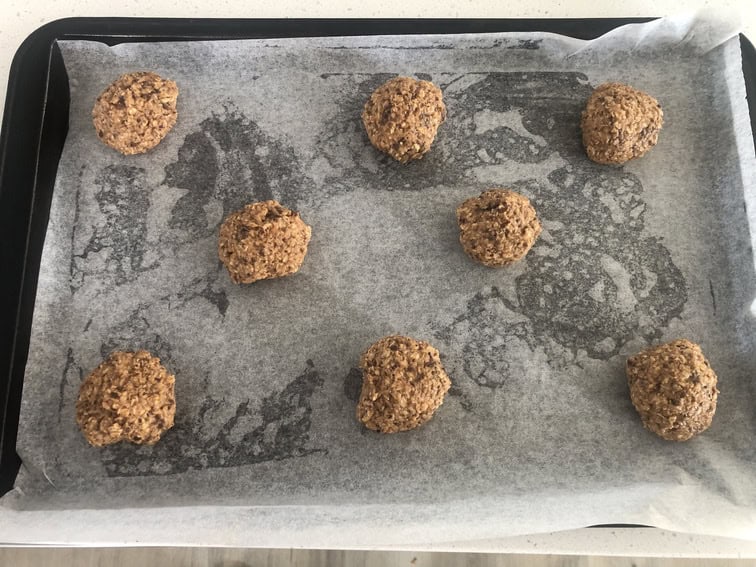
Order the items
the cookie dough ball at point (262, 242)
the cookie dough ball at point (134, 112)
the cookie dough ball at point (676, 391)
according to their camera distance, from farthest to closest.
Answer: the cookie dough ball at point (134, 112)
the cookie dough ball at point (262, 242)
the cookie dough ball at point (676, 391)

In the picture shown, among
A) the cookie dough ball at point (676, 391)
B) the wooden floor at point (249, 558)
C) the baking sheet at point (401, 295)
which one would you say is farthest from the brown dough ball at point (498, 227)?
the wooden floor at point (249, 558)

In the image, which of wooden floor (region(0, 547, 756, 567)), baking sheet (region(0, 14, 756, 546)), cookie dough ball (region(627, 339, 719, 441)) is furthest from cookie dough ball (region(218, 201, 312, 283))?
cookie dough ball (region(627, 339, 719, 441))

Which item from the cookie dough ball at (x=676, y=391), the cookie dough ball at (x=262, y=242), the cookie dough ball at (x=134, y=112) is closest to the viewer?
the cookie dough ball at (x=676, y=391)

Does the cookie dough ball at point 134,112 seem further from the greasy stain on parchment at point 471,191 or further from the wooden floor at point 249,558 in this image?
the wooden floor at point 249,558

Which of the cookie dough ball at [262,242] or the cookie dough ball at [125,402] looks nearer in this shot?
the cookie dough ball at [125,402]

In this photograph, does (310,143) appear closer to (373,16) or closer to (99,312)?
(373,16)

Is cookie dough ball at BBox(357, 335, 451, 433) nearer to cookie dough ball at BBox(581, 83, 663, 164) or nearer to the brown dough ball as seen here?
the brown dough ball
